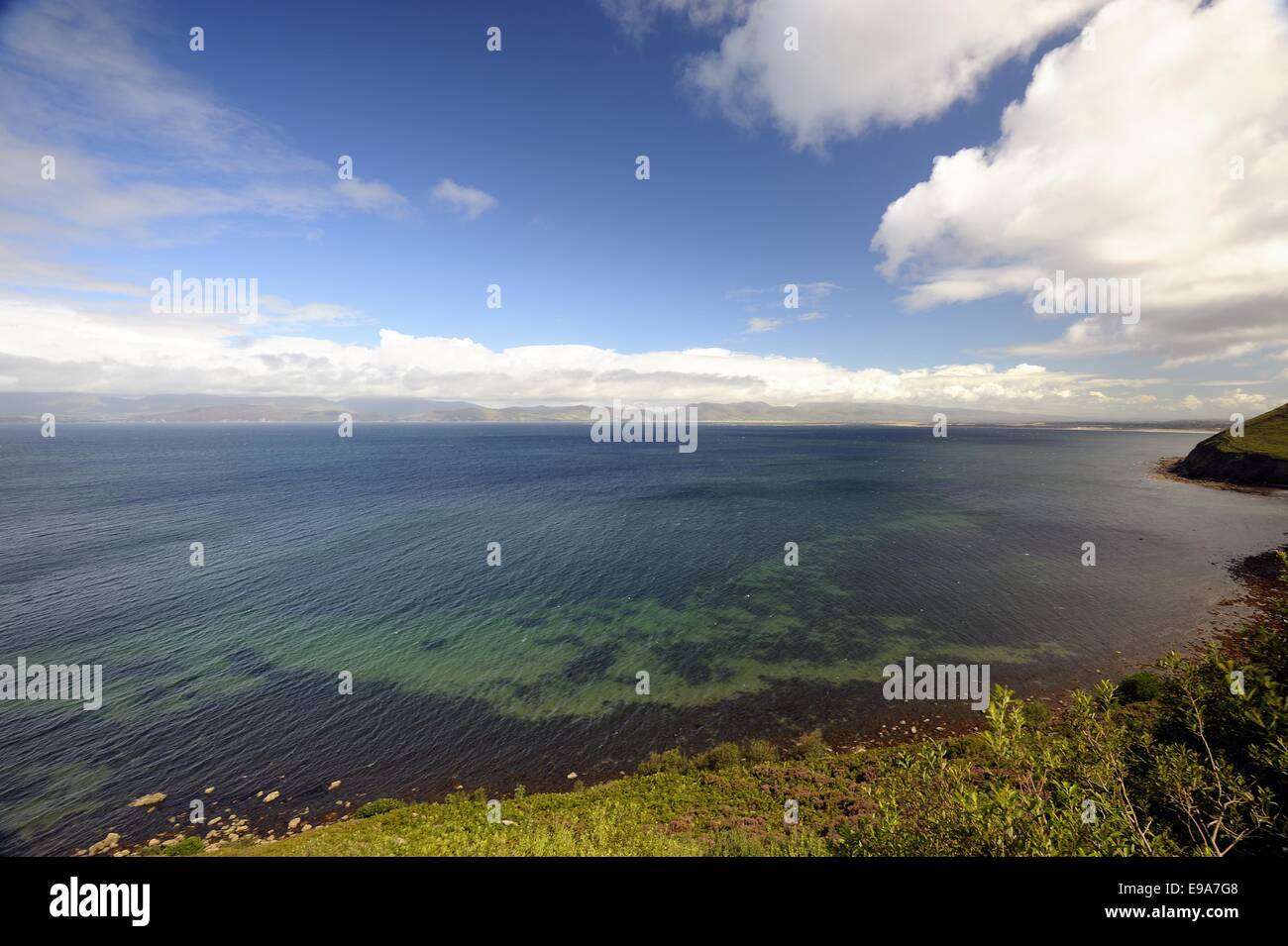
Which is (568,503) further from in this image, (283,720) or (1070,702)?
(1070,702)

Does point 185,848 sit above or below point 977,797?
below

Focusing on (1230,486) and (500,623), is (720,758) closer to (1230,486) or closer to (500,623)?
(500,623)

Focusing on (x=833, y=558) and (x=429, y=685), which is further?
(x=833, y=558)

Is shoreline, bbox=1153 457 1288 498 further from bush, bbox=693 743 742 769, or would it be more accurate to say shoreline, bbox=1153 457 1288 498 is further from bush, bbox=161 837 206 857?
bush, bbox=161 837 206 857

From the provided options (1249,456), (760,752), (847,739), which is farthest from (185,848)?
(1249,456)
